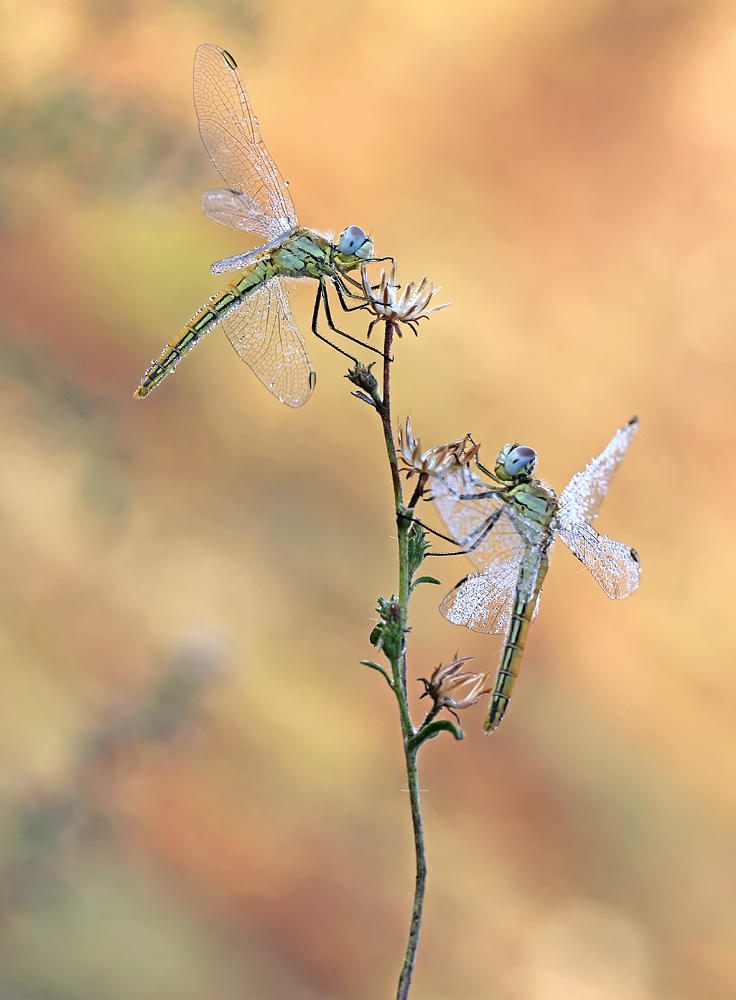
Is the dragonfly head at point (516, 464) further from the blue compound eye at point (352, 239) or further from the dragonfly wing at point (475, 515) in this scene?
the blue compound eye at point (352, 239)

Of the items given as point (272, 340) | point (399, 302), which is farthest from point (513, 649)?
point (272, 340)

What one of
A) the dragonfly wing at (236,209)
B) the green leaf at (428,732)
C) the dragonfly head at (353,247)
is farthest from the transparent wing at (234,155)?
the green leaf at (428,732)

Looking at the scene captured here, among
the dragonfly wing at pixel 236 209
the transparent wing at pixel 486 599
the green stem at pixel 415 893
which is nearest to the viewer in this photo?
the green stem at pixel 415 893

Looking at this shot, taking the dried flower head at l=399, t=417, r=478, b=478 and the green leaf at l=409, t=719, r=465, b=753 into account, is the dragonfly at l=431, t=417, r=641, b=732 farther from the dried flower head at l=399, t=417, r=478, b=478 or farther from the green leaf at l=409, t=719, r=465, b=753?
the green leaf at l=409, t=719, r=465, b=753

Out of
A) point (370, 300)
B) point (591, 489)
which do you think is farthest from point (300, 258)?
point (591, 489)

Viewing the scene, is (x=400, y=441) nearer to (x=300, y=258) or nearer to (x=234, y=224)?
(x=300, y=258)

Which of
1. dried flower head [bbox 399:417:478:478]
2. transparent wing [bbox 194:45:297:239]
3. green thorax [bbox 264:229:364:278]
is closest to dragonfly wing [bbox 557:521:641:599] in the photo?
dried flower head [bbox 399:417:478:478]

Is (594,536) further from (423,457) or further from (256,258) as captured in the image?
(256,258)
